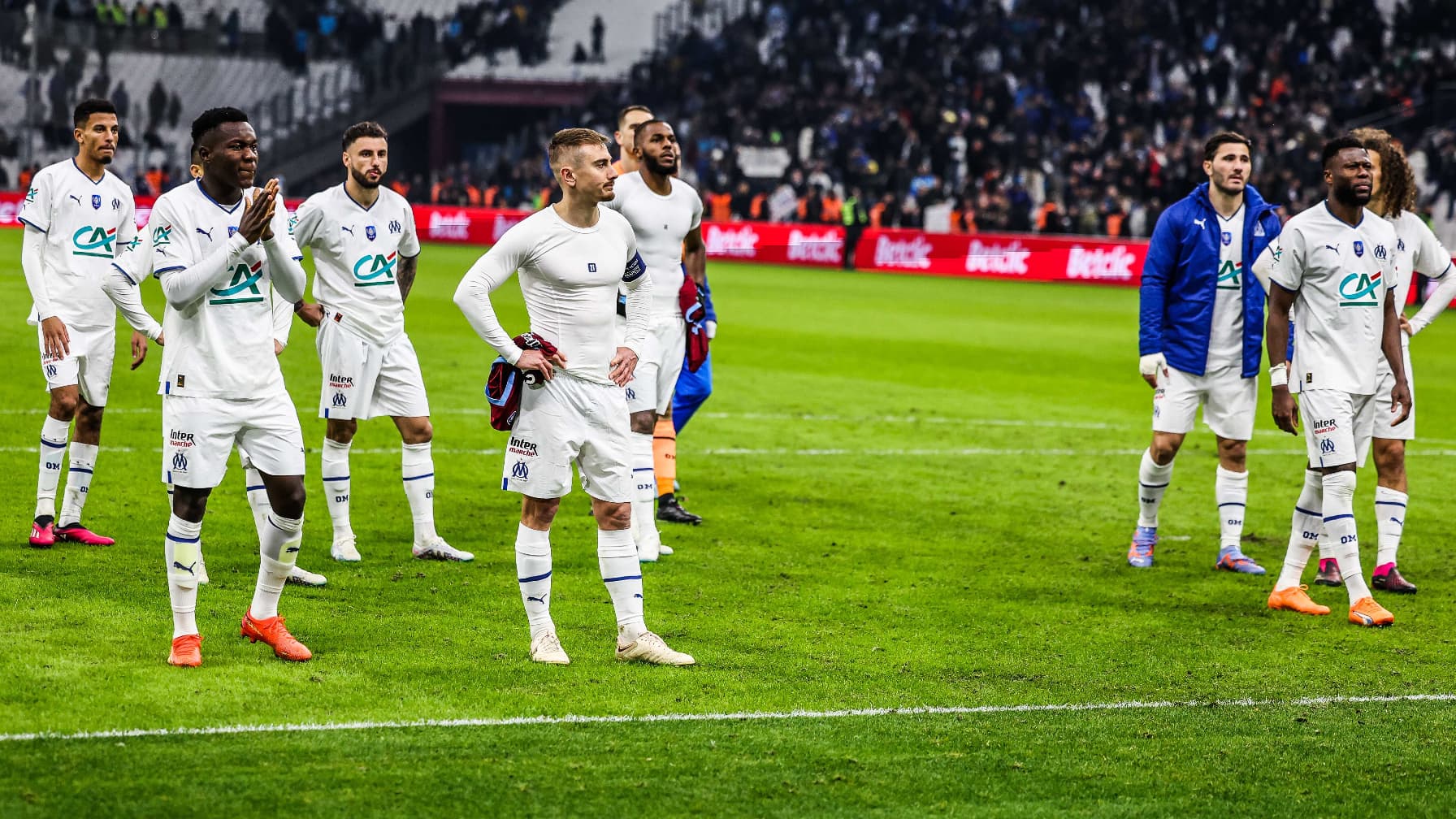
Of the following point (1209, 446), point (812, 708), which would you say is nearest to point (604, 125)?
point (1209, 446)

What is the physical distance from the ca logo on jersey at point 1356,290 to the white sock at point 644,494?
152 inches

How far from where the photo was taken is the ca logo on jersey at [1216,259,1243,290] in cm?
930

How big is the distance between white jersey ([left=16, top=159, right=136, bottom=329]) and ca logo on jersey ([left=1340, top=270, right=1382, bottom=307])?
6655mm

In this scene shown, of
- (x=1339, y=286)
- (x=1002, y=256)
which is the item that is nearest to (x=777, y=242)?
(x=1002, y=256)

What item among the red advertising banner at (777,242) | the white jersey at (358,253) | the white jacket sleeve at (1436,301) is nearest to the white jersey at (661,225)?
the white jersey at (358,253)

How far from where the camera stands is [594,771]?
5254mm

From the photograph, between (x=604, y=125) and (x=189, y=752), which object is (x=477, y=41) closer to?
(x=604, y=125)

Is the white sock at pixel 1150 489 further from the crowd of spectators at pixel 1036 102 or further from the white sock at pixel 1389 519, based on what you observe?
the crowd of spectators at pixel 1036 102

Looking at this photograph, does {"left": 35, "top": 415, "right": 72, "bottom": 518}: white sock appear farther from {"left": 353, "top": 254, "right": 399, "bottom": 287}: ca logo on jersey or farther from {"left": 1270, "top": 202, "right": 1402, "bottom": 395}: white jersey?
{"left": 1270, "top": 202, "right": 1402, "bottom": 395}: white jersey

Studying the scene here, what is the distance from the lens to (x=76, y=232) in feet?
29.8

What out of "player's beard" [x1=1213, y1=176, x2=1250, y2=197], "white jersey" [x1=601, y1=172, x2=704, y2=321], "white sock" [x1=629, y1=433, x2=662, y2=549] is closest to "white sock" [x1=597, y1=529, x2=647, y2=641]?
"white sock" [x1=629, y1=433, x2=662, y2=549]

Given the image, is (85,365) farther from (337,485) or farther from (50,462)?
(337,485)

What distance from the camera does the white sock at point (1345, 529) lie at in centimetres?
814

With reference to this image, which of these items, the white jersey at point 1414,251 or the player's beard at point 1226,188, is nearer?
the white jersey at point 1414,251
